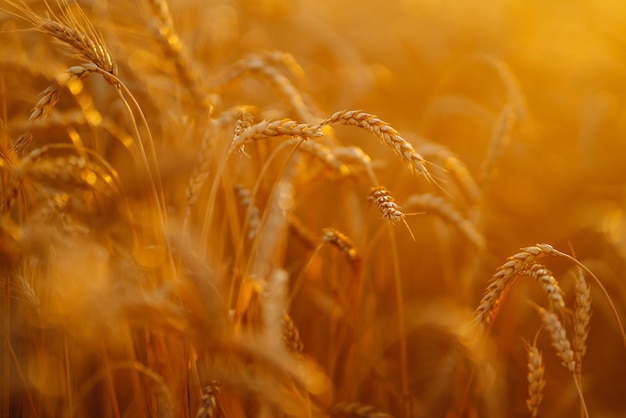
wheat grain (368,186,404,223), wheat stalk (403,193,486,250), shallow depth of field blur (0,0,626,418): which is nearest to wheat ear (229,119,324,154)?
shallow depth of field blur (0,0,626,418)

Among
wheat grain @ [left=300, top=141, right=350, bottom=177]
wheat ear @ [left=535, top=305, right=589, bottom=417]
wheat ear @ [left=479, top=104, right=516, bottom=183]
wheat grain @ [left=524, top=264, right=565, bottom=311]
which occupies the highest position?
wheat ear @ [left=479, top=104, right=516, bottom=183]

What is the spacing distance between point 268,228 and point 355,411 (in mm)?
420

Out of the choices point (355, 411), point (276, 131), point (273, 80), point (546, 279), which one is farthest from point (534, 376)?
point (273, 80)

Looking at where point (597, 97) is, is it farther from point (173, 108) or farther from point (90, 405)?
point (90, 405)

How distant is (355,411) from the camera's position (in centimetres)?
114

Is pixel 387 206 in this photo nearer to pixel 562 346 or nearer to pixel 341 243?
pixel 341 243

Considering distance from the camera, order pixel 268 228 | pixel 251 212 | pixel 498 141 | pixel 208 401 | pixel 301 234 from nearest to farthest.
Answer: pixel 208 401, pixel 268 228, pixel 251 212, pixel 301 234, pixel 498 141

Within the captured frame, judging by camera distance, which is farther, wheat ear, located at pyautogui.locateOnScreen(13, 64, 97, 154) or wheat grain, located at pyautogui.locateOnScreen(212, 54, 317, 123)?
wheat grain, located at pyautogui.locateOnScreen(212, 54, 317, 123)

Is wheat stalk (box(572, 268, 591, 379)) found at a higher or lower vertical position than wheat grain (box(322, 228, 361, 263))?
lower

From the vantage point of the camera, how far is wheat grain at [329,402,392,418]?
112 centimetres

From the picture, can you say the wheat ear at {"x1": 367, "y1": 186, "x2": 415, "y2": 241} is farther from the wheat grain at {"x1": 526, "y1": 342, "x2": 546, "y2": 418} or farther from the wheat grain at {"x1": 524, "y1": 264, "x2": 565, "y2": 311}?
the wheat grain at {"x1": 526, "y1": 342, "x2": 546, "y2": 418}

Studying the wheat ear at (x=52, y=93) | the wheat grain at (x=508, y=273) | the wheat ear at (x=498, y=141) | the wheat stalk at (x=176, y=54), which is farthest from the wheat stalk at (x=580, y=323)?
the wheat ear at (x=52, y=93)

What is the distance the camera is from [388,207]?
3.09 ft

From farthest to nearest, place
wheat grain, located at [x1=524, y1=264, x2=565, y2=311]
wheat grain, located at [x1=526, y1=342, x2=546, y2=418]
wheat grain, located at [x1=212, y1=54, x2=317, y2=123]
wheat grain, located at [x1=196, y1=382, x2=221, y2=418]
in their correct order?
1. wheat grain, located at [x1=212, y1=54, x2=317, y2=123]
2. wheat grain, located at [x1=526, y1=342, x2=546, y2=418]
3. wheat grain, located at [x1=524, y1=264, x2=565, y2=311]
4. wheat grain, located at [x1=196, y1=382, x2=221, y2=418]
